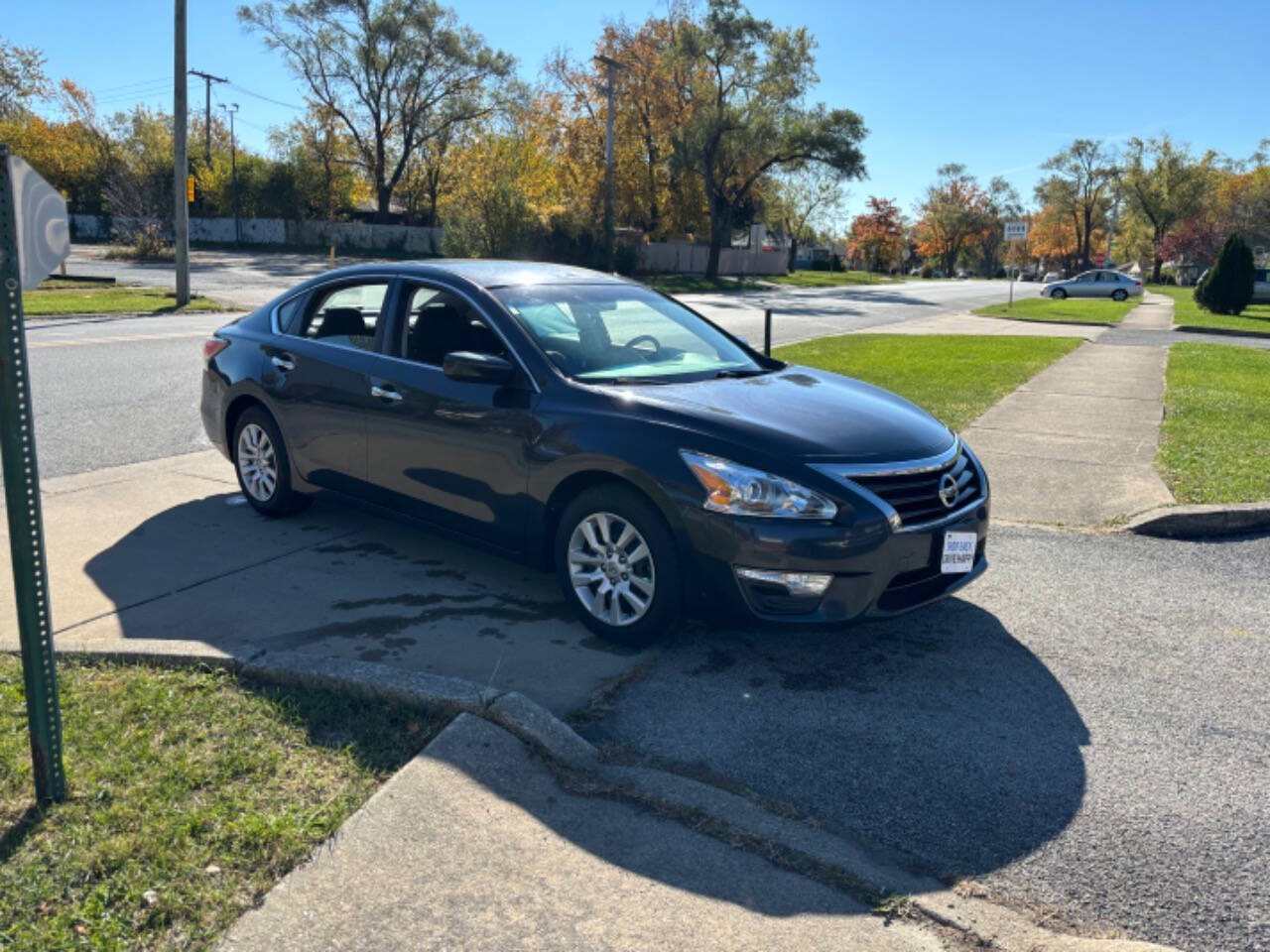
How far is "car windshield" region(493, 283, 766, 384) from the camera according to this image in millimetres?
4965

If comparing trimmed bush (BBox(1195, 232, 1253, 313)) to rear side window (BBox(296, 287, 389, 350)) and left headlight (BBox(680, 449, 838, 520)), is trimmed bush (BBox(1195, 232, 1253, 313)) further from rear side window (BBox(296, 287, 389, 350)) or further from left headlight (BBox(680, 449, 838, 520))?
left headlight (BBox(680, 449, 838, 520))

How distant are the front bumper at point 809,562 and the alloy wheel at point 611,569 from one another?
10.6 inches

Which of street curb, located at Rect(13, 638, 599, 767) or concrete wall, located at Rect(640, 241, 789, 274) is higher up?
concrete wall, located at Rect(640, 241, 789, 274)

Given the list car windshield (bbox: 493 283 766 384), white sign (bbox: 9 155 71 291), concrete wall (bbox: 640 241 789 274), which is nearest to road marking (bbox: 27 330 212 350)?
car windshield (bbox: 493 283 766 384)

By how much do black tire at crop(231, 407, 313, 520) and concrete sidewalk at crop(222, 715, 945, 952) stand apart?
10.8ft

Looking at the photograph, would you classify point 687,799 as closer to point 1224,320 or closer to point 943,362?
point 943,362

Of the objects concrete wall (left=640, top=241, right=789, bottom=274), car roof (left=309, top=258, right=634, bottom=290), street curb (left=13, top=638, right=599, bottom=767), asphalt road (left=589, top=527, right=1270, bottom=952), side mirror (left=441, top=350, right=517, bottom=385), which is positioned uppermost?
concrete wall (left=640, top=241, right=789, bottom=274)

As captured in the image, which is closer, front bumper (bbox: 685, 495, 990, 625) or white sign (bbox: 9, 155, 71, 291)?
white sign (bbox: 9, 155, 71, 291)

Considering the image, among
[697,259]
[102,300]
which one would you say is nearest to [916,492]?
[102,300]

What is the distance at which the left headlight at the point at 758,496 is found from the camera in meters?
4.04

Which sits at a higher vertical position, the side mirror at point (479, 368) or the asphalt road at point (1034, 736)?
the side mirror at point (479, 368)

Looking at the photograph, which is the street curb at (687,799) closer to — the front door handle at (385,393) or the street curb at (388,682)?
the street curb at (388,682)

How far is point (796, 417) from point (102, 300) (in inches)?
913

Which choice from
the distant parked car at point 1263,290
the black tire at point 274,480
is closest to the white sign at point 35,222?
the black tire at point 274,480
